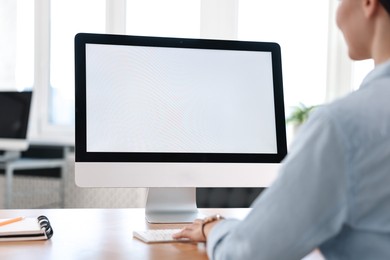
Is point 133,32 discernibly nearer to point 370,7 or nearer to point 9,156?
point 9,156

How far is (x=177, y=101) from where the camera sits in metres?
1.52

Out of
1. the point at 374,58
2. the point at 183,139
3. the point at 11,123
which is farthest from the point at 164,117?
the point at 11,123

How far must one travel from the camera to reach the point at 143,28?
4523 millimetres

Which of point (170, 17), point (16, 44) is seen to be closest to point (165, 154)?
point (170, 17)

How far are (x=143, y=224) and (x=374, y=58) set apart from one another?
884 mm

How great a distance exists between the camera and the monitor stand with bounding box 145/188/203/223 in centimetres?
156

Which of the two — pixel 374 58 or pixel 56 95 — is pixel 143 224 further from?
pixel 56 95

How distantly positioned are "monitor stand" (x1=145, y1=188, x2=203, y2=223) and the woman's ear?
35.5 inches

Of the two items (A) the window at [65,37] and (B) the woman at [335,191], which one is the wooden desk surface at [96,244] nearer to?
(B) the woman at [335,191]

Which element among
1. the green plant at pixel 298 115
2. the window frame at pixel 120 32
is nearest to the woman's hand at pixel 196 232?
the green plant at pixel 298 115

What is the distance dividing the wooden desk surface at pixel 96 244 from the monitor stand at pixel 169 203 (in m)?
0.05

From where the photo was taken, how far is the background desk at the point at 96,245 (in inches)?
45.6

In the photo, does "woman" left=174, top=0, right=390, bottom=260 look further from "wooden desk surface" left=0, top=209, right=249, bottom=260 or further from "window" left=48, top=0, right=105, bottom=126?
"window" left=48, top=0, right=105, bottom=126

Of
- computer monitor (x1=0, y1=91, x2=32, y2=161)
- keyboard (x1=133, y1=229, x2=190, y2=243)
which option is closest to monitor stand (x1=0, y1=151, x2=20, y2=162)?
computer monitor (x1=0, y1=91, x2=32, y2=161)
